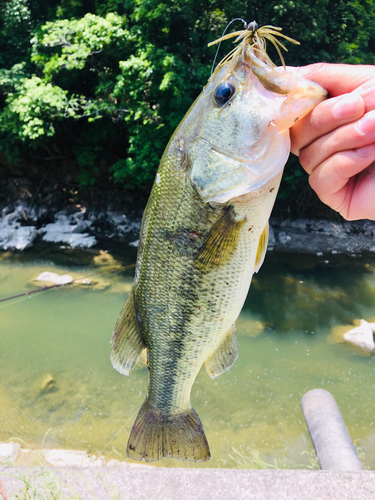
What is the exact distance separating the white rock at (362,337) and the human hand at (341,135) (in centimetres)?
503

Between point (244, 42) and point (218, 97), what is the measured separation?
0.18 metres

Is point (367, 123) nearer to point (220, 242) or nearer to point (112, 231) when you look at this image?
point (220, 242)

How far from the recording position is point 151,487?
2.39m

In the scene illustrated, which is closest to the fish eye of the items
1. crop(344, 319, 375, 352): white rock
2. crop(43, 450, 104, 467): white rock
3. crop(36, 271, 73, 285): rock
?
crop(43, 450, 104, 467): white rock

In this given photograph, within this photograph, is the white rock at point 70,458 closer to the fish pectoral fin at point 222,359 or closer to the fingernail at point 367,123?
the fish pectoral fin at point 222,359

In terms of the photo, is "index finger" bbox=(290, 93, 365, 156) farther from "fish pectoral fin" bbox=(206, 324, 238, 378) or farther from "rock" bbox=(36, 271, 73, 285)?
"rock" bbox=(36, 271, 73, 285)

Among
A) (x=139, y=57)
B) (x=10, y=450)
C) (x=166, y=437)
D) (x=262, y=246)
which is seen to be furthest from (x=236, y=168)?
(x=139, y=57)

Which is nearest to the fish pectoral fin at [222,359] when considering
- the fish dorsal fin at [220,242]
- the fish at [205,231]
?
the fish at [205,231]

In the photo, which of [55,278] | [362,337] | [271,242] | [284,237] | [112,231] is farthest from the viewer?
[112,231]

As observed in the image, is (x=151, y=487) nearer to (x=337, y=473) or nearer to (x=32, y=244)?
(x=337, y=473)

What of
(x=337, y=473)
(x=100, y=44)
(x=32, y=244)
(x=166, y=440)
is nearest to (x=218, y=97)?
(x=166, y=440)

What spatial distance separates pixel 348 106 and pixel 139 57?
26.5 feet

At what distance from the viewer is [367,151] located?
1.14 metres

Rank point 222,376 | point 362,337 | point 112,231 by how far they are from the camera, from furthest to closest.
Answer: point 112,231, point 362,337, point 222,376
